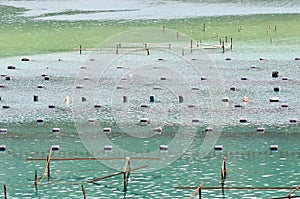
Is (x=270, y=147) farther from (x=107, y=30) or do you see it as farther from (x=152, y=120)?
(x=107, y=30)

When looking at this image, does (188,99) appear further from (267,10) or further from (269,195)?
(267,10)

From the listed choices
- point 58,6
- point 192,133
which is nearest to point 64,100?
point 192,133

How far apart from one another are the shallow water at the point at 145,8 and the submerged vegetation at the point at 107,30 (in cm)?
335

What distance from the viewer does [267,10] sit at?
8875 cm

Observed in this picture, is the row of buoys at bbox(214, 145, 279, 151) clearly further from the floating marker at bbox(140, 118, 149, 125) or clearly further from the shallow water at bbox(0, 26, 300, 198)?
the floating marker at bbox(140, 118, 149, 125)

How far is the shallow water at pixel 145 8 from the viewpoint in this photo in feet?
287

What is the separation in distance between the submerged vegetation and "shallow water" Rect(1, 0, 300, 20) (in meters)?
3.35

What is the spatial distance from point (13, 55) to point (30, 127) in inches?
873

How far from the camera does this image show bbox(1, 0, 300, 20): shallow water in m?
87.4

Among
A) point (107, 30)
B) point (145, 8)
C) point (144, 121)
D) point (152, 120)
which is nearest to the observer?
point (144, 121)

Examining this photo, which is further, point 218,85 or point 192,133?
point 218,85

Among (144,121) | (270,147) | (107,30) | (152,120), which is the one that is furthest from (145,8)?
(270,147)

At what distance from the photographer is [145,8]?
94875 mm

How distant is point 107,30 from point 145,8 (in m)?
19.4
